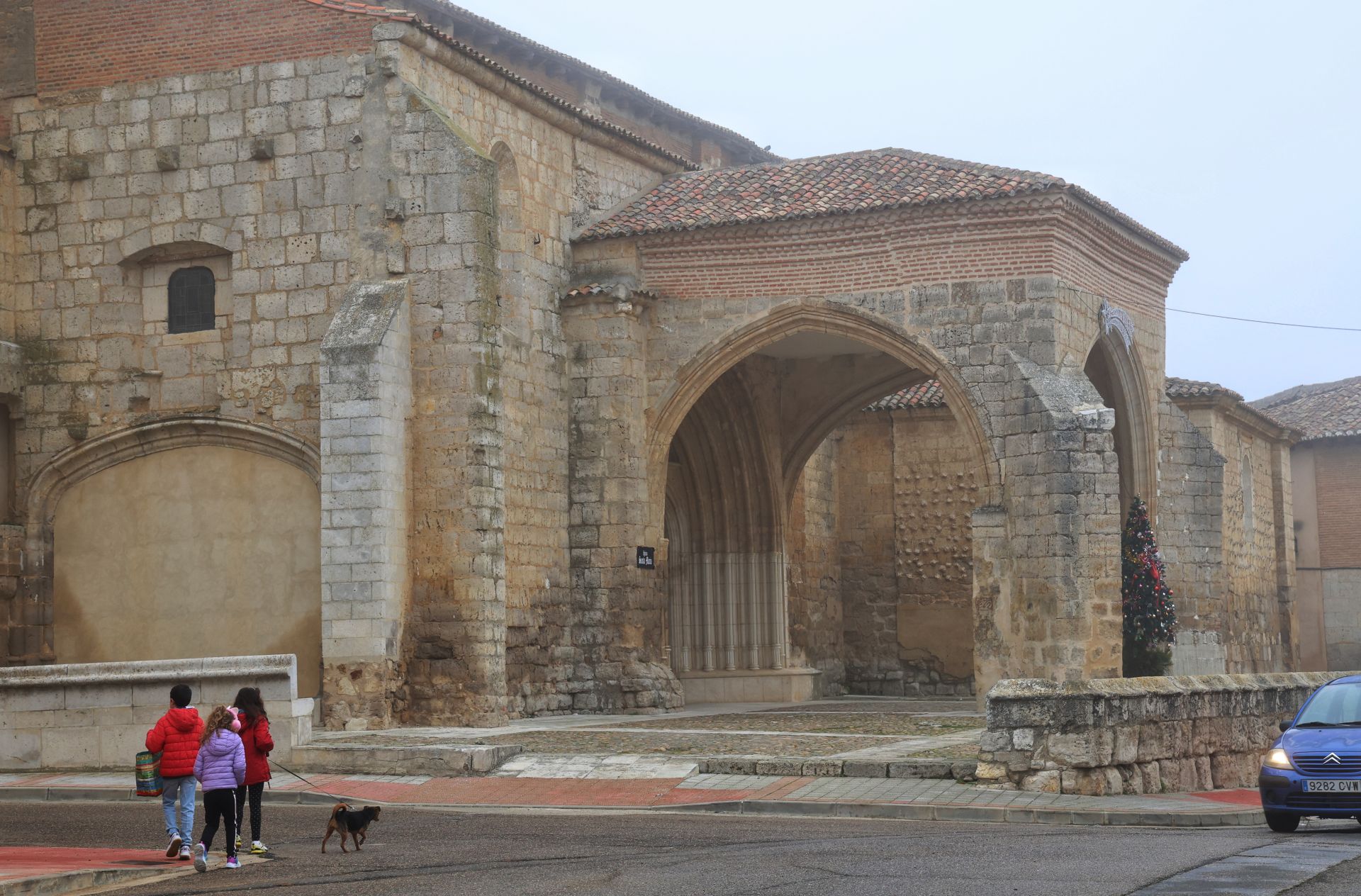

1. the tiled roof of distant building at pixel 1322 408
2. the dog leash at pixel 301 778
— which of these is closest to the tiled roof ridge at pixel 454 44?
the dog leash at pixel 301 778

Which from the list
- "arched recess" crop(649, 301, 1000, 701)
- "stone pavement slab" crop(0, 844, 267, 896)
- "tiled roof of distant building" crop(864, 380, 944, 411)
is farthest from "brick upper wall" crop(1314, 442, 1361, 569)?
"stone pavement slab" crop(0, 844, 267, 896)

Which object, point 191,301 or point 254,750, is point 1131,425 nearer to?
point 191,301

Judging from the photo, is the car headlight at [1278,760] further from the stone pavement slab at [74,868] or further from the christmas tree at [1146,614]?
the christmas tree at [1146,614]

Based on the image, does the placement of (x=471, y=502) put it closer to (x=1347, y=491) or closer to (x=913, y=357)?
(x=913, y=357)

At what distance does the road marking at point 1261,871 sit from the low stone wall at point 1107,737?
256 centimetres

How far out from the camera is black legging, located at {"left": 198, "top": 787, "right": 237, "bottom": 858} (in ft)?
36.3

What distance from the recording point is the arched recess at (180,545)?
21.0m

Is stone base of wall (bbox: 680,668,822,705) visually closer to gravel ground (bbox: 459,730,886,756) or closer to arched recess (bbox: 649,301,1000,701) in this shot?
arched recess (bbox: 649,301,1000,701)

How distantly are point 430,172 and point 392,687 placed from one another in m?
5.55

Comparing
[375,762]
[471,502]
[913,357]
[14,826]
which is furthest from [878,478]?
[14,826]

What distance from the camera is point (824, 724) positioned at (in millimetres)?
20812

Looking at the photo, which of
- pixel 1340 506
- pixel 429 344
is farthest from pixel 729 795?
pixel 1340 506

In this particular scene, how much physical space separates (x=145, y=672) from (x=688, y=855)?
24.2 feet

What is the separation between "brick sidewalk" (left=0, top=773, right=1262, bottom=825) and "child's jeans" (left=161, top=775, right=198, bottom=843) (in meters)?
3.31
